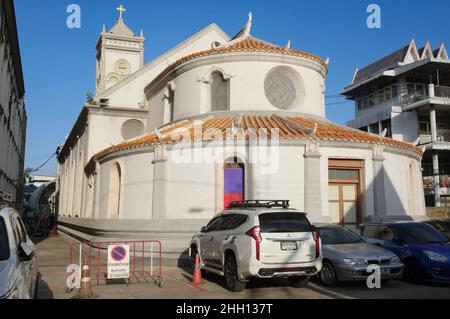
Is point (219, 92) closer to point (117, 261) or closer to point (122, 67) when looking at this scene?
point (117, 261)

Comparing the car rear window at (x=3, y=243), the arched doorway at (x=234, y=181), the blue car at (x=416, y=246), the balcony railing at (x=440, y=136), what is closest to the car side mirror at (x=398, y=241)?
the blue car at (x=416, y=246)

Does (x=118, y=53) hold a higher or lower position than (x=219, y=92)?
higher

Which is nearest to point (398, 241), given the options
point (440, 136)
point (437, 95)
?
point (440, 136)

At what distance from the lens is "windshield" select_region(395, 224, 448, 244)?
39.2 ft

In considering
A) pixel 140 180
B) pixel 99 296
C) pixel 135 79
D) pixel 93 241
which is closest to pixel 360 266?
pixel 99 296

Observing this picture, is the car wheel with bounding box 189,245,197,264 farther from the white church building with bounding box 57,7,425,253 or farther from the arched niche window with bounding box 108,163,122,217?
the arched niche window with bounding box 108,163,122,217

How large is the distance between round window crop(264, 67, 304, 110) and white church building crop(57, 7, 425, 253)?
0.18 ft

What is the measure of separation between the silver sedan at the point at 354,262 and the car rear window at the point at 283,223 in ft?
4.32

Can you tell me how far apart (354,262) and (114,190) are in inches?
514

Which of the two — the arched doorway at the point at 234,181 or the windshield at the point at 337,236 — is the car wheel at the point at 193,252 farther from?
the arched doorway at the point at 234,181

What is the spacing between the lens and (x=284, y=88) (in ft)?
71.6
